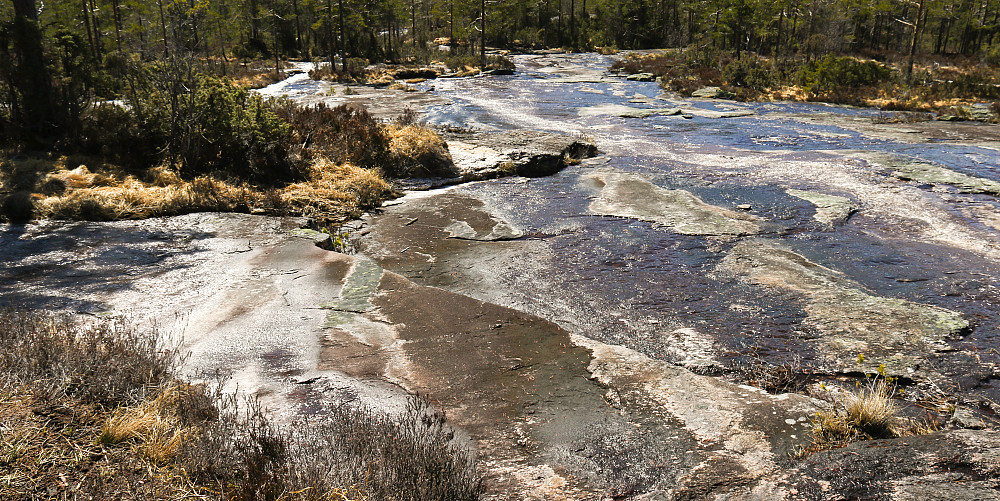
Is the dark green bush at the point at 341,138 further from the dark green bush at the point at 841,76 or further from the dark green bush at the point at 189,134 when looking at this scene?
the dark green bush at the point at 841,76

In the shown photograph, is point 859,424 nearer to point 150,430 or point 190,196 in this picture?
point 150,430

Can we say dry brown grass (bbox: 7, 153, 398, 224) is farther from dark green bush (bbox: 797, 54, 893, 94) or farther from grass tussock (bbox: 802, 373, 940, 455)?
dark green bush (bbox: 797, 54, 893, 94)

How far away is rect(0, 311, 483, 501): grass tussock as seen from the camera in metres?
3.07

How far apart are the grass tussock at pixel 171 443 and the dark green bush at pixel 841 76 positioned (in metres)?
28.5

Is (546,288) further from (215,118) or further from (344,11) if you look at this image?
(344,11)

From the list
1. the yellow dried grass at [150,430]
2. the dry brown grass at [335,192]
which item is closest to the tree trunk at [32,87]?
the dry brown grass at [335,192]

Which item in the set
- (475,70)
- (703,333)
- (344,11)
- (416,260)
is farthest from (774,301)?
(344,11)

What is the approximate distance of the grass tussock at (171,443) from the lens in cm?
307

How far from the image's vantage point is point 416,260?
8531mm

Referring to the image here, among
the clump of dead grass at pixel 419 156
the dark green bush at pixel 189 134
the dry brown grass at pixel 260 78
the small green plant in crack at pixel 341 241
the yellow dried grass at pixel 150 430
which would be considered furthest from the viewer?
the dry brown grass at pixel 260 78

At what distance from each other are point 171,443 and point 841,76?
100 ft

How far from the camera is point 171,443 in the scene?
3467 millimetres

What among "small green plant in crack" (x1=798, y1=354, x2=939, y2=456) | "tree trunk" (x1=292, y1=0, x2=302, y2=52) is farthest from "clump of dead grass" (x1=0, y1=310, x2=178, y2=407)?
"tree trunk" (x1=292, y1=0, x2=302, y2=52)

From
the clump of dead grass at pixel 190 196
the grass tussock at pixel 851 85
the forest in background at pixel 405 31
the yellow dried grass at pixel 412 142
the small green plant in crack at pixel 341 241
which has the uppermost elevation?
the forest in background at pixel 405 31
